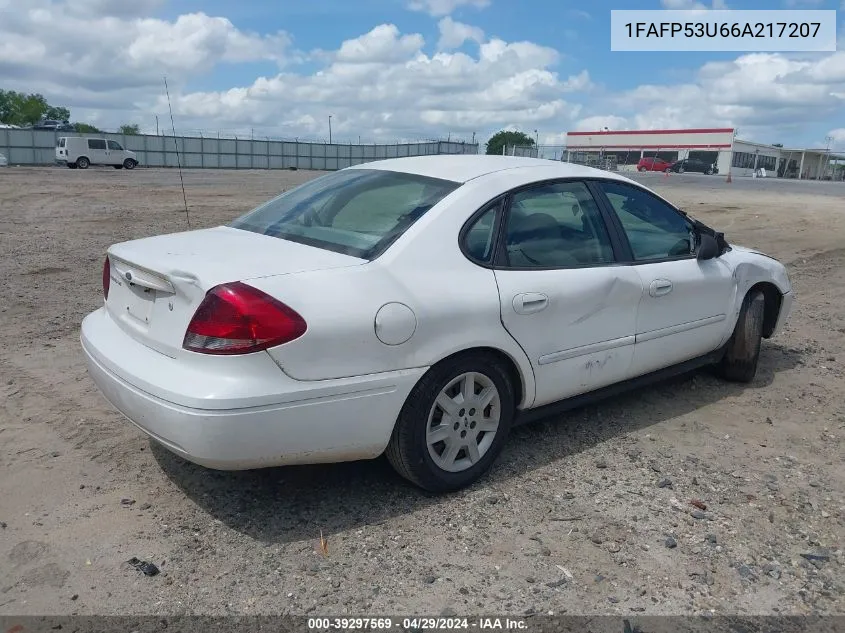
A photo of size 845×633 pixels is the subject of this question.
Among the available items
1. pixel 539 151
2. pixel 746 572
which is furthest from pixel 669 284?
pixel 539 151

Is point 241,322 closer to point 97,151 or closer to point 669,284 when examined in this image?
point 669,284

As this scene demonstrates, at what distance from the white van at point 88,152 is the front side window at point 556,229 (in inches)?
1488

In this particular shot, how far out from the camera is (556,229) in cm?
389

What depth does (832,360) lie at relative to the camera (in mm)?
5820

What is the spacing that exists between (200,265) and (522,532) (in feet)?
5.91

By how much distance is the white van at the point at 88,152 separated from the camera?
120ft

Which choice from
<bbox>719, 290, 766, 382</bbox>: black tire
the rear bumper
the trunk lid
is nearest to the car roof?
the trunk lid

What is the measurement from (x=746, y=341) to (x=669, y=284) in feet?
3.67

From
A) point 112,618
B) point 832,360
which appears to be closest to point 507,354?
point 112,618

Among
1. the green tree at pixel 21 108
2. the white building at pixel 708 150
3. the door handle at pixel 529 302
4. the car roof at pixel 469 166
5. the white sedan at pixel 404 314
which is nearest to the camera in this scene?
the white sedan at pixel 404 314

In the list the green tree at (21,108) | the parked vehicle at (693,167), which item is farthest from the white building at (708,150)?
the green tree at (21,108)

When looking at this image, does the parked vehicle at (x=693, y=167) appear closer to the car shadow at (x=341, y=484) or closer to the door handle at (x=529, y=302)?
the car shadow at (x=341, y=484)

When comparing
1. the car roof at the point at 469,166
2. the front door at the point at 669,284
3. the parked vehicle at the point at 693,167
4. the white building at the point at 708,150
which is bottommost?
the front door at the point at 669,284

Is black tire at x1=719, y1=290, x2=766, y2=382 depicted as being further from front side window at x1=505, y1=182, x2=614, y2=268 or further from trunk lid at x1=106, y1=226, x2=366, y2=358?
trunk lid at x1=106, y1=226, x2=366, y2=358
